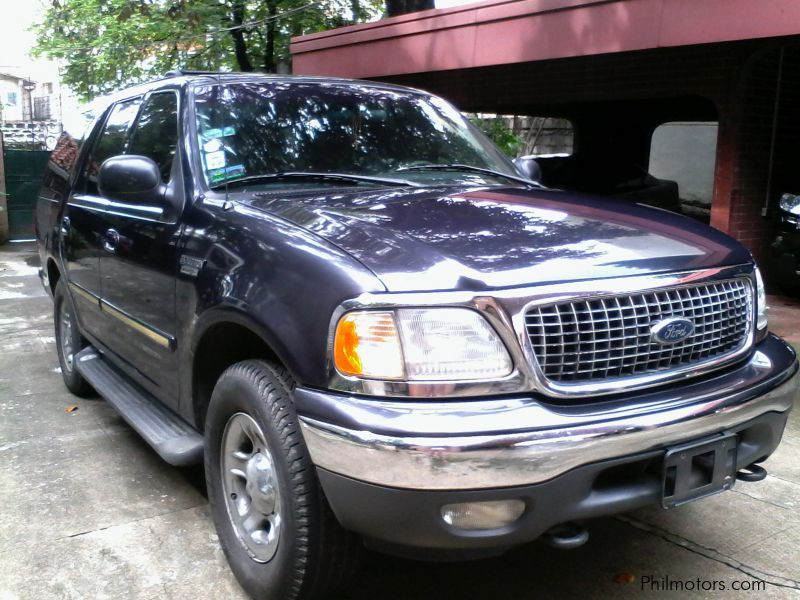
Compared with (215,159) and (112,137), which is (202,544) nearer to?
(215,159)

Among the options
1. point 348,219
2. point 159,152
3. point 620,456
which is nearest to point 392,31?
point 159,152

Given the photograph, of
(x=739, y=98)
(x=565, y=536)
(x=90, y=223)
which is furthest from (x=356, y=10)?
(x=565, y=536)

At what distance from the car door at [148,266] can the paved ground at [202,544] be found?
0.58m

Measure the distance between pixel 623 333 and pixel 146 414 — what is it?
91.6 inches

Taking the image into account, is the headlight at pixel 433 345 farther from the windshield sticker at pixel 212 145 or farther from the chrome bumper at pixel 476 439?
the windshield sticker at pixel 212 145

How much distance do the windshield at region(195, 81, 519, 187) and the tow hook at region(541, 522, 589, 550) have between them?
5.49 feet

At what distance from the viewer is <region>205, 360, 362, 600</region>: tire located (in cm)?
246

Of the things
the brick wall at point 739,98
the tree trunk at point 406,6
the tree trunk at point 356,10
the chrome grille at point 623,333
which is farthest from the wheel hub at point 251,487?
the tree trunk at point 356,10

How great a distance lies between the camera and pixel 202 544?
337 centimetres

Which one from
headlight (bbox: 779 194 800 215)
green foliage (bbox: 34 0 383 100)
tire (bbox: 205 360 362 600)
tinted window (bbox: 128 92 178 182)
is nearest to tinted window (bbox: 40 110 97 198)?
tinted window (bbox: 128 92 178 182)

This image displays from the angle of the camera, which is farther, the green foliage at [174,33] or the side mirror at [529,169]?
the green foliage at [174,33]

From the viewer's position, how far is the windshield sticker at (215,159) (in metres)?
3.36

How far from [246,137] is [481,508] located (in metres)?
1.98

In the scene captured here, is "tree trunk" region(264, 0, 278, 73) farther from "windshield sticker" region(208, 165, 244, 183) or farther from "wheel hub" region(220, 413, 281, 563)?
"wheel hub" region(220, 413, 281, 563)
